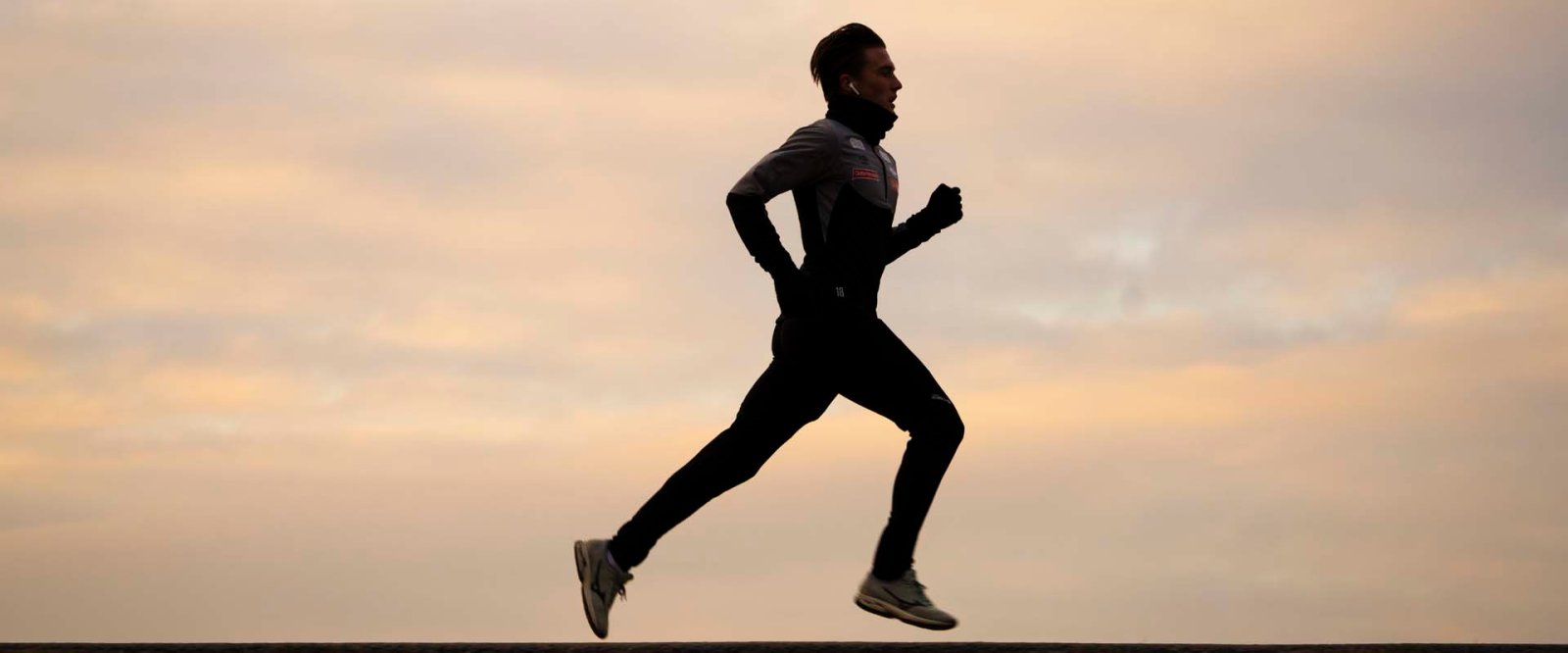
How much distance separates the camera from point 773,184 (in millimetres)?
6176

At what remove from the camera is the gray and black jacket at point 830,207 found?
614 cm

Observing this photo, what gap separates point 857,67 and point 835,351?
3.31 feet

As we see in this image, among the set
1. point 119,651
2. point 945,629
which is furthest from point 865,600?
point 119,651

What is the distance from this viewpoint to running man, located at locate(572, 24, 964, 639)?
6.18 metres

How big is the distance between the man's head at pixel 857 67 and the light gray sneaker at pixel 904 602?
1605 millimetres

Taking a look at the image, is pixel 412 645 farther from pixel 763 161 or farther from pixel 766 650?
pixel 763 161

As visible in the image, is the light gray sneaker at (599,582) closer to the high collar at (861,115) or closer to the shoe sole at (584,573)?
the shoe sole at (584,573)

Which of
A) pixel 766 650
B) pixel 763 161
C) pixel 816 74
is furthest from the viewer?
pixel 816 74

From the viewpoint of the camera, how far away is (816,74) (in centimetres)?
661

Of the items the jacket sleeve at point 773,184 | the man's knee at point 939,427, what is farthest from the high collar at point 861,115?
the man's knee at point 939,427

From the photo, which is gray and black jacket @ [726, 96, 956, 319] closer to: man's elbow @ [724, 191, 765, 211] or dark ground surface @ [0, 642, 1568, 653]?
man's elbow @ [724, 191, 765, 211]

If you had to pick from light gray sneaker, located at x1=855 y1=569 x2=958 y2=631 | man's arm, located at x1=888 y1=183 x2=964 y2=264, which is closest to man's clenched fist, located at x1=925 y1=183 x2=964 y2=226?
man's arm, located at x1=888 y1=183 x2=964 y2=264

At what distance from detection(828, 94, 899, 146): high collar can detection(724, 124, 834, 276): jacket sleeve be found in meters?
0.16

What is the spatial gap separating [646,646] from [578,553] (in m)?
0.70
